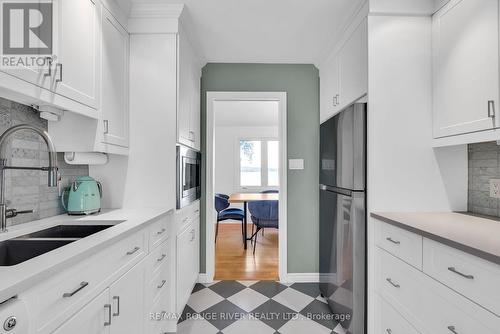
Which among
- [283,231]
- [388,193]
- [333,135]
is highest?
[333,135]

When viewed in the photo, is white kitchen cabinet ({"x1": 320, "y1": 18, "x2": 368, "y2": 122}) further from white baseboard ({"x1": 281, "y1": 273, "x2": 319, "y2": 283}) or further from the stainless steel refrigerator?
white baseboard ({"x1": 281, "y1": 273, "x2": 319, "y2": 283})

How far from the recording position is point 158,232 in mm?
1676

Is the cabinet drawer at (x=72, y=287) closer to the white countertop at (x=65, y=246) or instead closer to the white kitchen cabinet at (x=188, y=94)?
the white countertop at (x=65, y=246)

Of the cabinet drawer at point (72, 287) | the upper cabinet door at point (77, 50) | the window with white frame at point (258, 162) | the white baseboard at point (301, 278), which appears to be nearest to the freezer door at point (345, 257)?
the white baseboard at point (301, 278)

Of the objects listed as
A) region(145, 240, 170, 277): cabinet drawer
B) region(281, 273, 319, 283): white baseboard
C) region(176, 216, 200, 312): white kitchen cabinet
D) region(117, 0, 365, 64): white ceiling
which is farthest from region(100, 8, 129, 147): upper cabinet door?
region(281, 273, 319, 283): white baseboard

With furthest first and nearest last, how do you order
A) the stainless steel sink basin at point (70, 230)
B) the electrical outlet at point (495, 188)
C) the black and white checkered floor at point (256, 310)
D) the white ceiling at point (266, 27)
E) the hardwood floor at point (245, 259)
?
the hardwood floor at point (245, 259) → the black and white checkered floor at point (256, 310) → the white ceiling at point (266, 27) → the electrical outlet at point (495, 188) → the stainless steel sink basin at point (70, 230)

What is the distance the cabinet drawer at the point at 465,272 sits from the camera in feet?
2.83

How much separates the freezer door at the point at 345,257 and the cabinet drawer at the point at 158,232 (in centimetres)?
128

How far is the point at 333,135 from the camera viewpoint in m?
2.10

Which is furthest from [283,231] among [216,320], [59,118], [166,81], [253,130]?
[253,130]

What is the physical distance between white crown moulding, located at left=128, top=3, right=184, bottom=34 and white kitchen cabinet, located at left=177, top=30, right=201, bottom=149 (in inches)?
3.9

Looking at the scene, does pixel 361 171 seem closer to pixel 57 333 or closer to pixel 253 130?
pixel 57 333

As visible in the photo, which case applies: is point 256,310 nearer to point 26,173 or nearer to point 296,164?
point 296,164

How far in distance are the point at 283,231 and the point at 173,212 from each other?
1.29m
